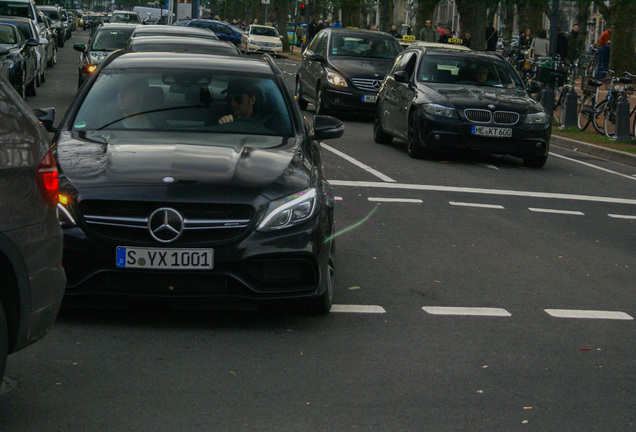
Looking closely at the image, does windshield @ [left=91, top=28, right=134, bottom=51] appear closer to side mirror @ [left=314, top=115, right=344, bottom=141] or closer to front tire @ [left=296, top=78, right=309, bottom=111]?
front tire @ [left=296, top=78, right=309, bottom=111]

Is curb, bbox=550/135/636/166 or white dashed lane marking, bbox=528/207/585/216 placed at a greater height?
white dashed lane marking, bbox=528/207/585/216

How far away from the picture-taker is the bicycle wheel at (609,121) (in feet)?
69.4

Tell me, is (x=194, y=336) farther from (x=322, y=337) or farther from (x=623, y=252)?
(x=623, y=252)

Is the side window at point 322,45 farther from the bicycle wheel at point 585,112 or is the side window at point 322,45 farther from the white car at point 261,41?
the white car at point 261,41

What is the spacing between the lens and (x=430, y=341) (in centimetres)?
629

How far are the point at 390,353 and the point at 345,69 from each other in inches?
673

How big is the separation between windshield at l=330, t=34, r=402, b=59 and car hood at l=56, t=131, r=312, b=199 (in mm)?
16693

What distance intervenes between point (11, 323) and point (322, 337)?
84.4 inches

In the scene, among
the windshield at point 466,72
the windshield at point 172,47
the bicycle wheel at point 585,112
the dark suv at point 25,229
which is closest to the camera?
the dark suv at point 25,229

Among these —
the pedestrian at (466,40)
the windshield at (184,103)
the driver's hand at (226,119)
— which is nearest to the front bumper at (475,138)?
the windshield at (184,103)

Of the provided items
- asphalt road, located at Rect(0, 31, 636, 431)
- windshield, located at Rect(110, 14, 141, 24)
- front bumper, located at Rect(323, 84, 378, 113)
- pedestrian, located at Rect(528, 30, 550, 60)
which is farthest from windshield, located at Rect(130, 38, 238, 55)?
windshield, located at Rect(110, 14, 141, 24)

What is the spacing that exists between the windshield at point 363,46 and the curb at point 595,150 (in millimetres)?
4641

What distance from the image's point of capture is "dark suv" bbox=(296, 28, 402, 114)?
2239cm

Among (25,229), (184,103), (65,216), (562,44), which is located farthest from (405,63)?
(562,44)
